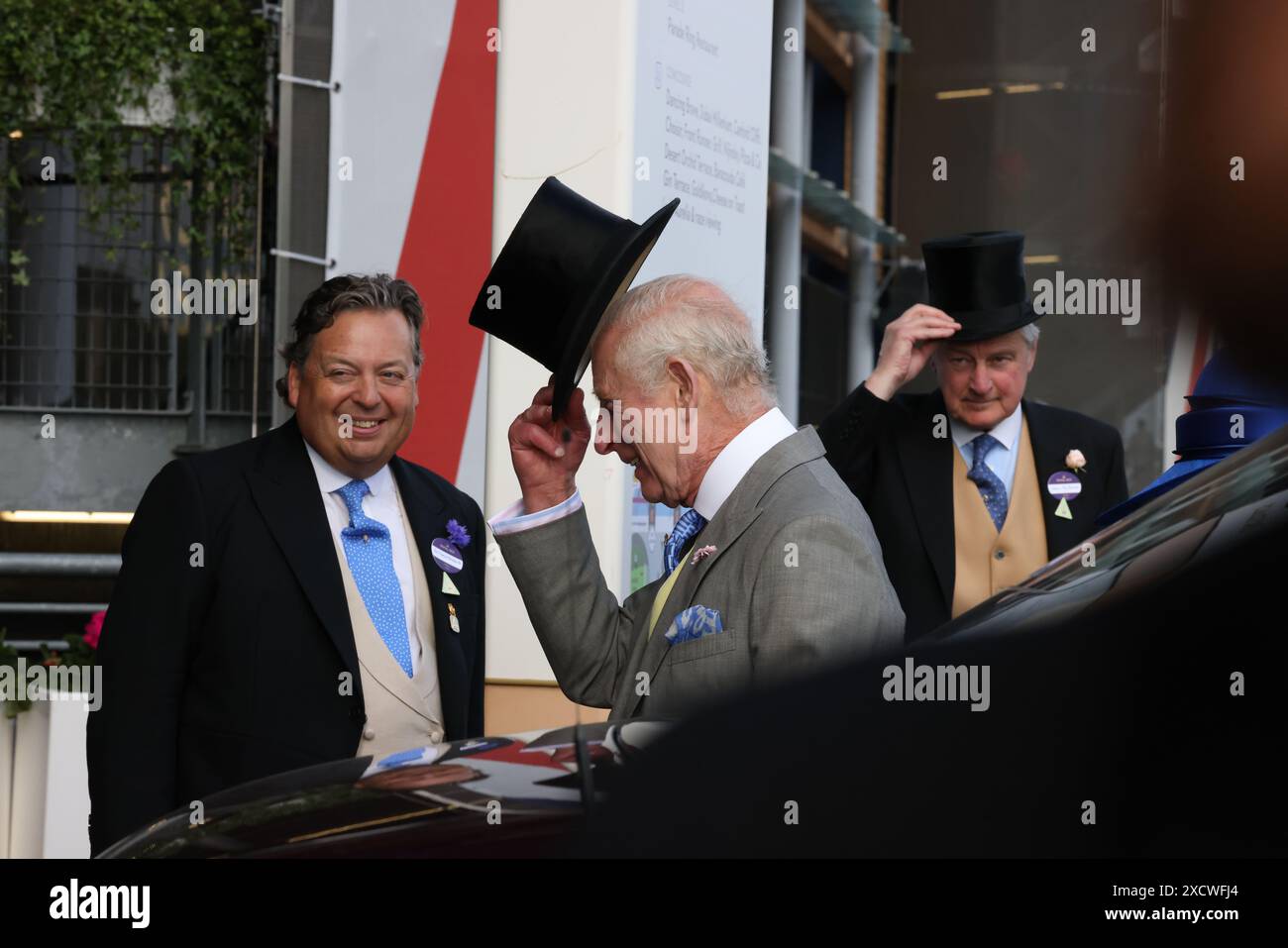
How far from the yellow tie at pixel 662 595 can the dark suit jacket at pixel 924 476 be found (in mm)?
1212

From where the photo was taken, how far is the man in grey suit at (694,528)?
2090 mm

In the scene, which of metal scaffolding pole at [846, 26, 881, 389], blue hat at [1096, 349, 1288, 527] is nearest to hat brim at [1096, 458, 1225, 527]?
blue hat at [1096, 349, 1288, 527]

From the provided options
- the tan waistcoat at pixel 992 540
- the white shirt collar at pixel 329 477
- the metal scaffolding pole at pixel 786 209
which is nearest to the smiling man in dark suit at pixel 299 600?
the white shirt collar at pixel 329 477

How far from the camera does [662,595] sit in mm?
2369

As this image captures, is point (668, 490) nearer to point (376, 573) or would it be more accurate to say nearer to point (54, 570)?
point (376, 573)

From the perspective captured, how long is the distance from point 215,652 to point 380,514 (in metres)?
0.46

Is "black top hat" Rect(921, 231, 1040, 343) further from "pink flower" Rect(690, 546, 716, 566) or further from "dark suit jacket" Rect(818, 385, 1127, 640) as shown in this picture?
"pink flower" Rect(690, 546, 716, 566)

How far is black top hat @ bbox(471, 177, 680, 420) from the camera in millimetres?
2484

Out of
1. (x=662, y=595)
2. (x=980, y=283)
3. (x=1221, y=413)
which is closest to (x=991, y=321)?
(x=980, y=283)

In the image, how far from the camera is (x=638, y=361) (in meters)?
2.38

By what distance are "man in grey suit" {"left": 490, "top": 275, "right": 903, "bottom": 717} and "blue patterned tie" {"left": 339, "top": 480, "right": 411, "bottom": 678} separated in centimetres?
49

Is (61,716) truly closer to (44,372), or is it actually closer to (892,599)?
(892,599)

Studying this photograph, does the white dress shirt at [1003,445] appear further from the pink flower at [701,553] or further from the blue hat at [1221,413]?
the pink flower at [701,553]
